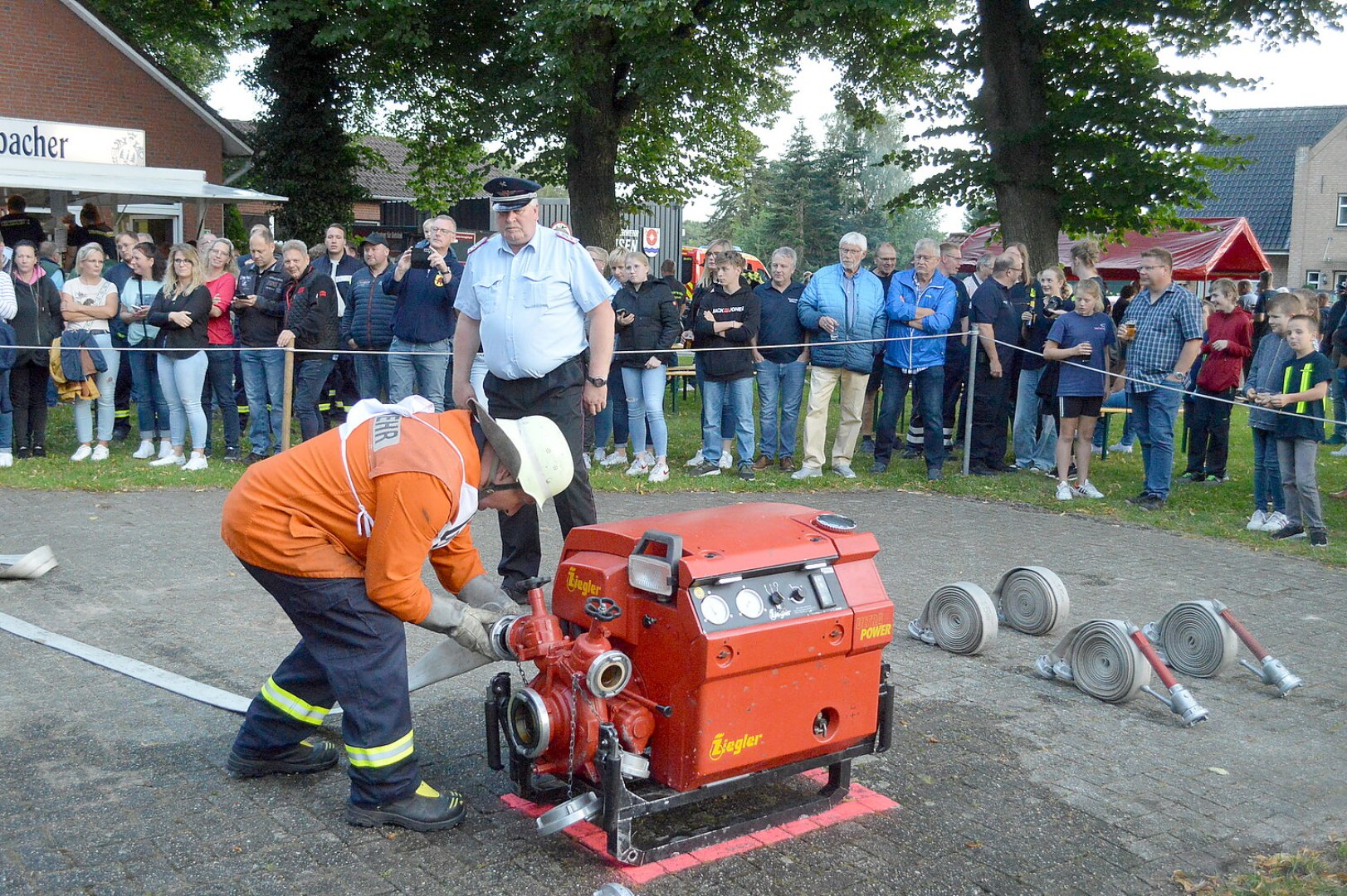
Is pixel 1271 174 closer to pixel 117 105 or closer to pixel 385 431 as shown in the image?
pixel 117 105

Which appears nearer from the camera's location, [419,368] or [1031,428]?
[419,368]

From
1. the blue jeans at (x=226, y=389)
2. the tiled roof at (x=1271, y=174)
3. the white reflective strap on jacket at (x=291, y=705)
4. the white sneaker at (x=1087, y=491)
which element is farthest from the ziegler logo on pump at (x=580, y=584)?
the tiled roof at (x=1271, y=174)

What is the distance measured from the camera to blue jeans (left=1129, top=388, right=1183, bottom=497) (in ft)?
32.9

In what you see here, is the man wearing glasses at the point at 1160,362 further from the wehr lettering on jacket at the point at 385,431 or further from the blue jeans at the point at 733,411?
the wehr lettering on jacket at the point at 385,431

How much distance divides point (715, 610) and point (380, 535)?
3.51 feet

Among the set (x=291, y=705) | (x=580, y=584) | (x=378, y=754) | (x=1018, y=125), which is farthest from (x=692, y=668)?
(x=1018, y=125)

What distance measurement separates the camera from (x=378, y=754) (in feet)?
13.0

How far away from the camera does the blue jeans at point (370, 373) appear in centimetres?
1139

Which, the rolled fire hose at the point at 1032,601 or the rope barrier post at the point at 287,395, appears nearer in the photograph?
the rolled fire hose at the point at 1032,601

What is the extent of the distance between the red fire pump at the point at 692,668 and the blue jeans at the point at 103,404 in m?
8.80

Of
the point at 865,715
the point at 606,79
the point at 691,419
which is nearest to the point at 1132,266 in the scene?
the point at 606,79

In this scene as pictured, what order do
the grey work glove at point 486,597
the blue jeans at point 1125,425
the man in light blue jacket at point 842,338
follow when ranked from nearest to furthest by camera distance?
the grey work glove at point 486,597, the man in light blue jacket at point 842,338, the blue jeans at point 1125,425

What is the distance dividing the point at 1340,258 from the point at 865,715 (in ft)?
169

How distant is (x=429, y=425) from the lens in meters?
3.87
